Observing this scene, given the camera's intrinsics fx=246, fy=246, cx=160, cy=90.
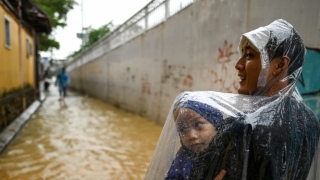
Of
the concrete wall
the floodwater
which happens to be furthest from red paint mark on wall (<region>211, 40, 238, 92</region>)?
the floodwater

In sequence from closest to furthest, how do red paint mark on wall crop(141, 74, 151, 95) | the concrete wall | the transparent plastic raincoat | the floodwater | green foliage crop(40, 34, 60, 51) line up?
the transparent plastic raincoat < the concrete wall < the floodwater < red paint mark on wall crop(141, 74, 151, 95) < green foliage crop(40, 34, 60, 51)

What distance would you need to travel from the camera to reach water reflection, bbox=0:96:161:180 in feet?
12.3

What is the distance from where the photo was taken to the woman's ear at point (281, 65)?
3.34 ft

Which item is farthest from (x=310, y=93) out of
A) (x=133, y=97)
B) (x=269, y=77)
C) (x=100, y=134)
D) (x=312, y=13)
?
(x=133, y=97)

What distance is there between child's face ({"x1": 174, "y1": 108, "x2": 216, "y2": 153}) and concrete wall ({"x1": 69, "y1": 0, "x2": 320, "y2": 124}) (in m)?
1.97

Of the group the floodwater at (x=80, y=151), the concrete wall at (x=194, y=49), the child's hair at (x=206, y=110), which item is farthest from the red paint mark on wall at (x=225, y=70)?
the child's hair at (x=206, y=110)

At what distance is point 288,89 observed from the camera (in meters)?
1.05

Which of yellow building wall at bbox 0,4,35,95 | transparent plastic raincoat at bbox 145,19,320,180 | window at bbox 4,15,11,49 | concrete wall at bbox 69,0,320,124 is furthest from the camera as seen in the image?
window at bbox 4,15,11,49

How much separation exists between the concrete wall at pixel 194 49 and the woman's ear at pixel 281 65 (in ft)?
5.37

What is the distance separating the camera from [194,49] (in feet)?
16.6

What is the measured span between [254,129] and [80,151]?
4325 mm

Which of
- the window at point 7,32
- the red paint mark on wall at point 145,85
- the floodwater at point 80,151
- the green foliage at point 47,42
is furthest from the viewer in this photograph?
the green foliage at point 47,42

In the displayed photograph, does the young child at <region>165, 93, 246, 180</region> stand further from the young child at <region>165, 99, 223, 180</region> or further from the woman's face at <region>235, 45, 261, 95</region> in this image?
the woman's face at <region>235, 45, 261, 95</region>

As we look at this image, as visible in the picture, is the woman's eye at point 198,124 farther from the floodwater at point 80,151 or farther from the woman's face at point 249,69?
the floodwater at point 80,151
